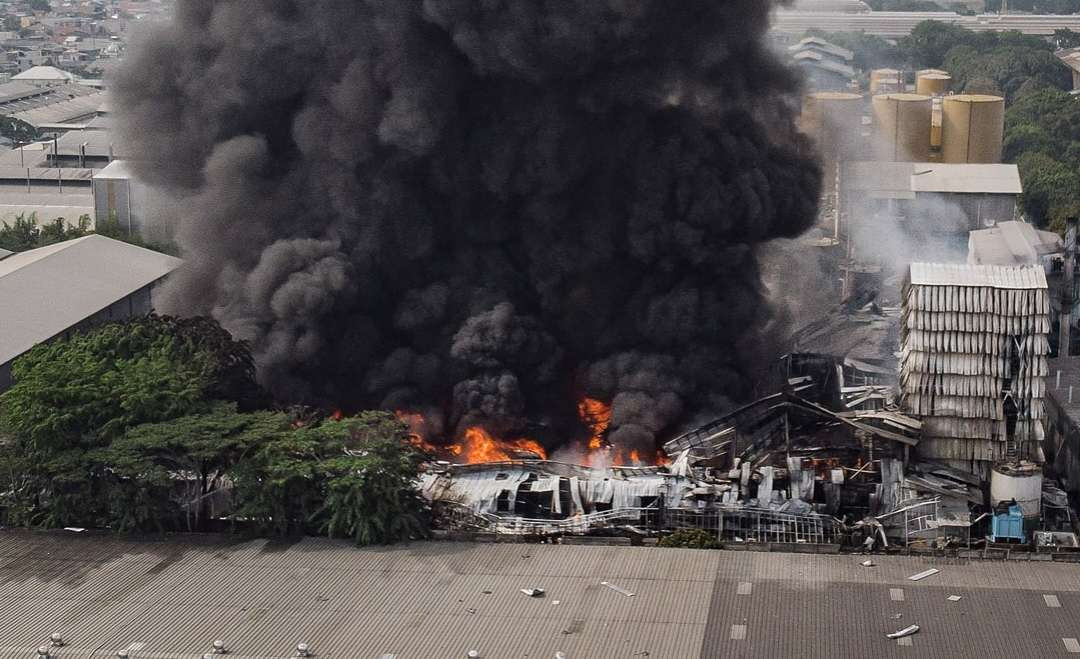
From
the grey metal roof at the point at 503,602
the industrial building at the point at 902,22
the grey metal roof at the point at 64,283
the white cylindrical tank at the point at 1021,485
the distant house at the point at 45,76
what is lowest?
the grey metal roof at the point at 503,602

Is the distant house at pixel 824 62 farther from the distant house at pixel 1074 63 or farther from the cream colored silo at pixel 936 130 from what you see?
the distant house at pixel 1074 63

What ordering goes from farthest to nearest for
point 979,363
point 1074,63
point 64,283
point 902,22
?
point 902,22
point 1074,63
point 64,283
point 979,363

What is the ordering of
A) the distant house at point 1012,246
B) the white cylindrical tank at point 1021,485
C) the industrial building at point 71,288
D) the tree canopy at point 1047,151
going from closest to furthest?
the white cylindrical tank at point 1021,485 → the industrial building at point 71,288 → the distant house at point 1012,246 → the tree canopy at point 1047,151

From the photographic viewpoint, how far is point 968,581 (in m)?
40.2

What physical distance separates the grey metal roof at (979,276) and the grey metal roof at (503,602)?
9.46m

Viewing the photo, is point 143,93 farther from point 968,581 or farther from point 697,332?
point 968,581

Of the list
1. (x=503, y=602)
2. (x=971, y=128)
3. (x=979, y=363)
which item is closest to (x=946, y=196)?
(x=971, y=128)

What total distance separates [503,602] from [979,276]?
18068 mm

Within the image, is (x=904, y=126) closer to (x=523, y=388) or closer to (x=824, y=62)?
(x=824, y=62)

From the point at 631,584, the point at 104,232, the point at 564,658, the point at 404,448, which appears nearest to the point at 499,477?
the point at 404,448

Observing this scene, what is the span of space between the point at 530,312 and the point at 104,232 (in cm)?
3120

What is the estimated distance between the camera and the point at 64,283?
2483 inches

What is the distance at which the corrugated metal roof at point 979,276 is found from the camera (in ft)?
157

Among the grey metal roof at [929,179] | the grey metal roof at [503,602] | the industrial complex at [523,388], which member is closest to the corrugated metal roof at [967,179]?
the grey metal roof at [929,179]
